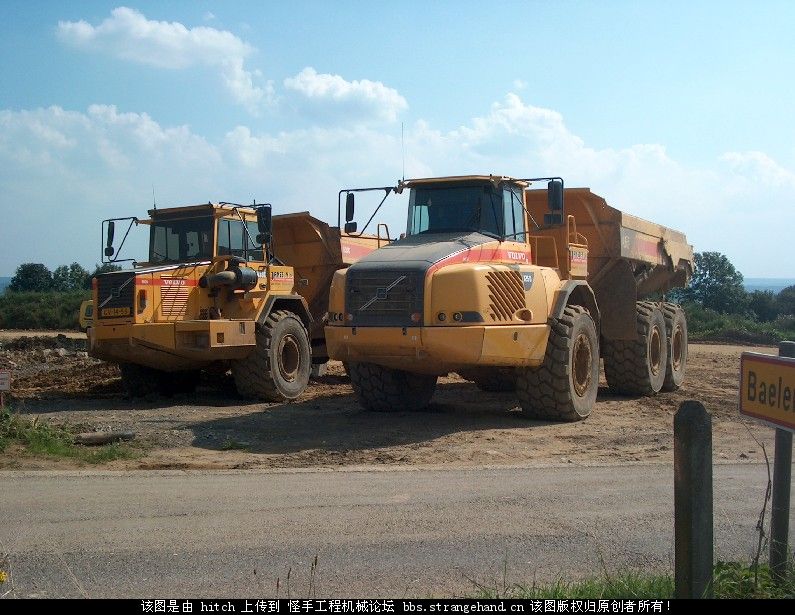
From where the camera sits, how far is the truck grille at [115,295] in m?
13.5

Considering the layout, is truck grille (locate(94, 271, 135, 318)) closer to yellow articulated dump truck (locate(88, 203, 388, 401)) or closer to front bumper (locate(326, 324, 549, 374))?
yellow articulated dump truck (locate(88, 203, 388, 401))

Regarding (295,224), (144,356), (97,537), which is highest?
(295,224)

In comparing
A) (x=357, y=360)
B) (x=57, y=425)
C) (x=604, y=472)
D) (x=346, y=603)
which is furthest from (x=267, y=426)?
(x=346, y=603)

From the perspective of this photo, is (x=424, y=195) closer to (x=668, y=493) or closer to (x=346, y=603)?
(x=668, y=493)

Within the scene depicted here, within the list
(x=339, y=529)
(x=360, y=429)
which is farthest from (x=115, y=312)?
(x=339, y=529)

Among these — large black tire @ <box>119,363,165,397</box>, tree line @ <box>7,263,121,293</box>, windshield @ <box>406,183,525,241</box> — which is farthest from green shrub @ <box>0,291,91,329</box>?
windshield @ <box>406,183,525,241</box>

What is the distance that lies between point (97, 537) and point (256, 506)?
131cm

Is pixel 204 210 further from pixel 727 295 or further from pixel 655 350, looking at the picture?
pixel 727 295

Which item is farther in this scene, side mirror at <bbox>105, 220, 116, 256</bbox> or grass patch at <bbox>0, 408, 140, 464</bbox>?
side mirror at <bbox>105, 220, 116, 256</bbox>

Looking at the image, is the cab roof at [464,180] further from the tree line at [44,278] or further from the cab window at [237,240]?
the tree line at [44,278]

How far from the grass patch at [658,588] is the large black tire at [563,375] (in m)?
6.73

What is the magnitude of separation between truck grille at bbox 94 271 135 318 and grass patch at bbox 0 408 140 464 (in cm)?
298

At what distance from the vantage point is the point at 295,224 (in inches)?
642

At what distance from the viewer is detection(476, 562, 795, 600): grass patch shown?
4730mm
